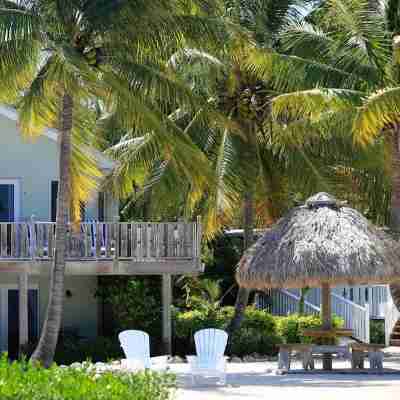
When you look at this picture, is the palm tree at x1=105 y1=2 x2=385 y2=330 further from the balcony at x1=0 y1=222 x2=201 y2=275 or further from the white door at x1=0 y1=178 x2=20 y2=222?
the white door at x1=0 y1=178 x2=20 y2=222

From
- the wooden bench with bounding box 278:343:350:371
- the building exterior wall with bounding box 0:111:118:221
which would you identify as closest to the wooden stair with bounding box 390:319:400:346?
the building exterior wall with bounding box 0:111:118:221

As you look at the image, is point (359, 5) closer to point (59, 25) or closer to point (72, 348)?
point (59, 25)

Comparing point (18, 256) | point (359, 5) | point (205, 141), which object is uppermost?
point (359, 5)

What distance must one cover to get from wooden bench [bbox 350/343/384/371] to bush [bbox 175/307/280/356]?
252 inches

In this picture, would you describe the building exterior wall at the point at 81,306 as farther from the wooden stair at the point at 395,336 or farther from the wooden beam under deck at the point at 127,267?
the wooden stair at the point at 395,336

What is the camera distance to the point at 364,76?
2641 cm

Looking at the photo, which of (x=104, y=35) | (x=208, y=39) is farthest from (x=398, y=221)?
(x=104, y=35)

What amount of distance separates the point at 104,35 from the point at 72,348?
27.3 ft

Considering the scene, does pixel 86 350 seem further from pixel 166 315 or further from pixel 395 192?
pixel 395 192

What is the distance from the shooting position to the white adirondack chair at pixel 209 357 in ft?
62.8

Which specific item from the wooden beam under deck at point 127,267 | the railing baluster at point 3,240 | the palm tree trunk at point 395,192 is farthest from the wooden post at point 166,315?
the palm tree trunk at point 395,192

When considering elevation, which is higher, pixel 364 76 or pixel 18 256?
pixel 364 76

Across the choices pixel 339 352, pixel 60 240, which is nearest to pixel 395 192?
pixel 339 352

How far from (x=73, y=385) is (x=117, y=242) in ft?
49.8
